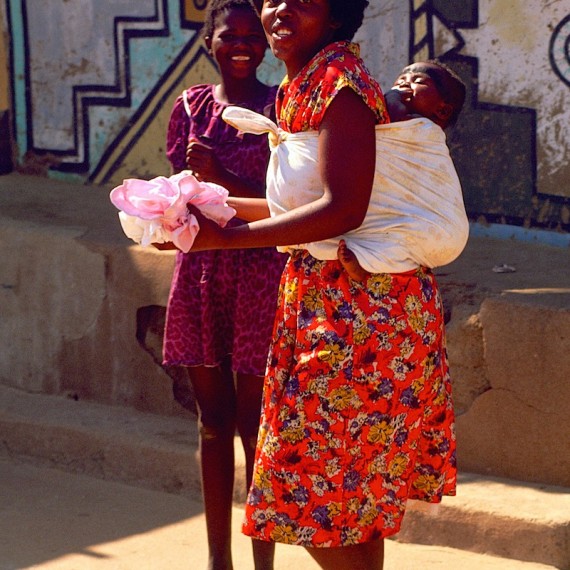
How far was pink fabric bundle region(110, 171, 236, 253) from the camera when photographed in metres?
2.76

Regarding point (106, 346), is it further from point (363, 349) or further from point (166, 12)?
point (363, 349)

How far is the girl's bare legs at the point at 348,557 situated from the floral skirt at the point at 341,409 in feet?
0.11

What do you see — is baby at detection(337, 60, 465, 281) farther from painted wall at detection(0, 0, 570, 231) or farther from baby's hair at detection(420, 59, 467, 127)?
painted wall at detection(0, 0, 570, 231)

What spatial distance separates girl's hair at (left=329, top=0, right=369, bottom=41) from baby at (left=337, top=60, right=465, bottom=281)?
0.62 feet

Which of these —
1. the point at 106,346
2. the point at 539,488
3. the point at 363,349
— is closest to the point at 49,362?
the point at 106,346

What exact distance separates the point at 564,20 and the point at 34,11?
3.13m

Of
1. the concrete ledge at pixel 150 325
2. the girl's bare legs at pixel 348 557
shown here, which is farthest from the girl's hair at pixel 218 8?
the girl's bare legs at pixel 348 557

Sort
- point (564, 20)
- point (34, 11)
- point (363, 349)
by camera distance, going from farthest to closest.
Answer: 1. point (34, 11)
2. point (564, 20)
3. point (363, 349)

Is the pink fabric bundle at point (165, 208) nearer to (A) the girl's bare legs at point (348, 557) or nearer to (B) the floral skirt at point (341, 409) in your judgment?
(B) the floral skirt at point (341, 409)

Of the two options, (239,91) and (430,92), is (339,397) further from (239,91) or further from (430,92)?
(239,91)

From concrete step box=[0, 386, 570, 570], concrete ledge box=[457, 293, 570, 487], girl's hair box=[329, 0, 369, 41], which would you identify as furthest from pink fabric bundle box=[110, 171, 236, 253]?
concrete ledge box=[457, 293, 570, 487]

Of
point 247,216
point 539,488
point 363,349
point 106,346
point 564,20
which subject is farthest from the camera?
point 106,346

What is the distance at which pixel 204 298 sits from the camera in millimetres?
3771

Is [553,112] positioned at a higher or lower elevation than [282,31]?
lower
